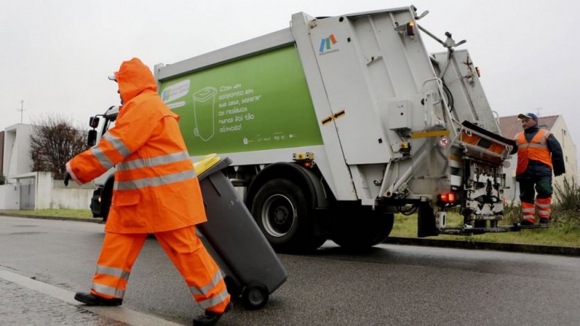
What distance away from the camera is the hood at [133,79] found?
352cm

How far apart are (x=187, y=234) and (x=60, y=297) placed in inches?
49.6

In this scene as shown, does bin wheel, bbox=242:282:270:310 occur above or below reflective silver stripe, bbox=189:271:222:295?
below

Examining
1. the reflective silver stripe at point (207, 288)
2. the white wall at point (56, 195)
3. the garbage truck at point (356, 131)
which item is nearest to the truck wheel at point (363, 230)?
the garbage truck at point (356, 131)

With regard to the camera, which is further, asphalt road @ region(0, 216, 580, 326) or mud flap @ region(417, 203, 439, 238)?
mud flap @ region(417, 203, 439, 238)

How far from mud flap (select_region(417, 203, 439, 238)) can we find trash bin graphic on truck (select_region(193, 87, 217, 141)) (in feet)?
11.4

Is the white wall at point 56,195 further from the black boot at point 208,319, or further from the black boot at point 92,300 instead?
the black boot at point 208,319

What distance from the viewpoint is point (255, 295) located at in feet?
12.3

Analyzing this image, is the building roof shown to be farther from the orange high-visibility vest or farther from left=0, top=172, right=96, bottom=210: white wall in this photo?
the orange high-visibility vest

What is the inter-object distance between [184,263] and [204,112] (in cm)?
513

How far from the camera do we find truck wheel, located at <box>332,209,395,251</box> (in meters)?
7.33

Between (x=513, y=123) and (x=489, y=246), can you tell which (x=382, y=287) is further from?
(x=513, y=123)

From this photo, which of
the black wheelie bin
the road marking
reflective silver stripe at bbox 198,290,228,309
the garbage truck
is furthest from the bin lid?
the garbage truck

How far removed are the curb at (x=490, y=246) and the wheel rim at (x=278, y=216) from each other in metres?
2.38

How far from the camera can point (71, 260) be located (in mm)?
6402
